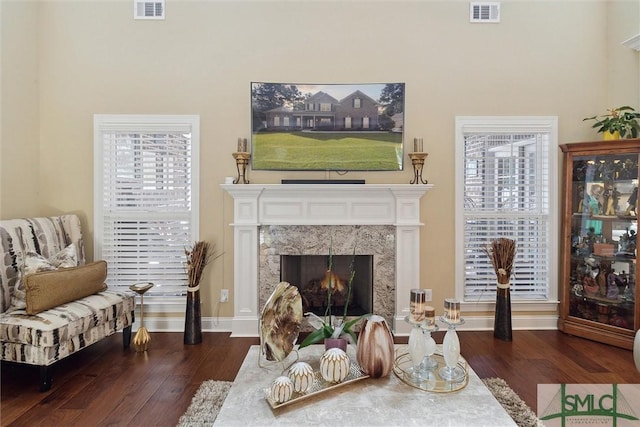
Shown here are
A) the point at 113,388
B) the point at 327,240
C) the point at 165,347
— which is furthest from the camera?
the point at 327,240

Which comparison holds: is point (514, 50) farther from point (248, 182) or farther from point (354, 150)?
point (248, 182)

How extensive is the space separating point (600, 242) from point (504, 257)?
36.2 inches

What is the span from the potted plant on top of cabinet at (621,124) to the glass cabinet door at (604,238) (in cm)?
23

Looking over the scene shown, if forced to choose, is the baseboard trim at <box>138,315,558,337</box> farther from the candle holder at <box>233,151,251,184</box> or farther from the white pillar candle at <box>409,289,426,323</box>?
the white pillar candle at <box>409,289,426,323</box>

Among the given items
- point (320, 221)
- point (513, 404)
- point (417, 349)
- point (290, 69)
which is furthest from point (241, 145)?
point (513, 404)

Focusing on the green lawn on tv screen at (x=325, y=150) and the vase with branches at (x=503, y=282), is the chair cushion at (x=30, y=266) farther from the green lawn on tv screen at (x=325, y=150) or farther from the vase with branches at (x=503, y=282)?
the vase with branches at (x=503, y=282)

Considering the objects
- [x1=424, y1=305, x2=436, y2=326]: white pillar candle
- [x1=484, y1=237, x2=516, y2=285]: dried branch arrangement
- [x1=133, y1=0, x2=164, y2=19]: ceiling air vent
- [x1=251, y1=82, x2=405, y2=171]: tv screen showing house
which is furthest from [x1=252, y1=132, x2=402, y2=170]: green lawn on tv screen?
[x1=424, y1=305, x2=436, y2=326]: white pillar candle

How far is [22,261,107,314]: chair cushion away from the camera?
2387mm

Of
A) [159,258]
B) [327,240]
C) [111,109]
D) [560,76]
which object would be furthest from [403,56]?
[159,258]

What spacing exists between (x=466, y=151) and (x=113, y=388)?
3.65m

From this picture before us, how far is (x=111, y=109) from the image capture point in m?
3.38

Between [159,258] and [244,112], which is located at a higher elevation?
[244,112]

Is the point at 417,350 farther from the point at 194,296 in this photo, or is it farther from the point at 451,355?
the point at 194,296

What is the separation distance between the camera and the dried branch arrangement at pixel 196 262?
3156 millimetres
